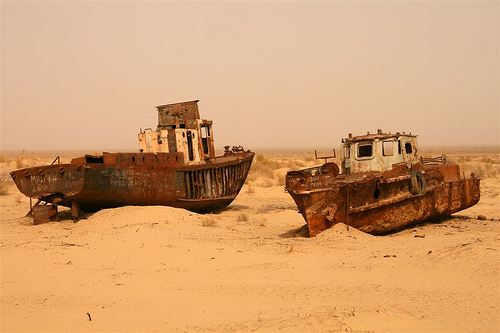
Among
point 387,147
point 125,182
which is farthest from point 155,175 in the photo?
point 387,147

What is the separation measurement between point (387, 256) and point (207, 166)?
334 inches

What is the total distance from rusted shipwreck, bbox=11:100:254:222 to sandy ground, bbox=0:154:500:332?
160cm

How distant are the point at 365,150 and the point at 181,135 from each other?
20.8 feet

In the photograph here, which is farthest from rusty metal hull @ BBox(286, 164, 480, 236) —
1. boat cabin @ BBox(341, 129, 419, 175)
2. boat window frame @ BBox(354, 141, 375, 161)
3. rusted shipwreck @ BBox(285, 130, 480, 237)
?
boat window frame @ BBox(354, 141, 375, 161)

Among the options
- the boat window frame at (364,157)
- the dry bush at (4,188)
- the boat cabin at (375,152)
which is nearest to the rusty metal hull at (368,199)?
the boat cabin at (375,152)

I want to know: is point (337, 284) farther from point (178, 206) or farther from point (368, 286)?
point (178, 206)

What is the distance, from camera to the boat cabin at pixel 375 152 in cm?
1174

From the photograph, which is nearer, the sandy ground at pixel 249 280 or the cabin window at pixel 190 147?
the sandy ground at pixel 249 280

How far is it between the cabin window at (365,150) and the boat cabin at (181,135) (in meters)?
6.05

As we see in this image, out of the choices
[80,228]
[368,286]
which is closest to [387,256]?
[368,286]

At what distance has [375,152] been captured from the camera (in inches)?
462

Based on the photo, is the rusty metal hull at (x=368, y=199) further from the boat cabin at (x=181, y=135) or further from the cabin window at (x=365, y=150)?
the boat cabin at (x=181, y=135)

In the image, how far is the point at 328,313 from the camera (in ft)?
18.6

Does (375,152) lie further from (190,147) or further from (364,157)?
(190,147)
